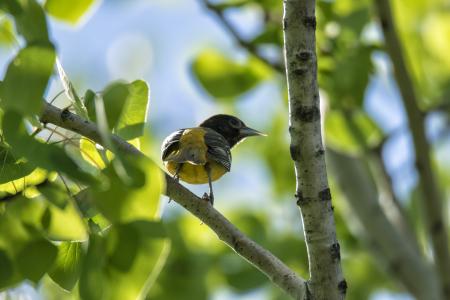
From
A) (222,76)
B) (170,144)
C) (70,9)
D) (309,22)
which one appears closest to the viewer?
(309,22)

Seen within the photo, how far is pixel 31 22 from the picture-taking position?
7.34 ft

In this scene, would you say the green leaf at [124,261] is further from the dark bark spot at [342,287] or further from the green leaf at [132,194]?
the dark bark spot at [342,287]

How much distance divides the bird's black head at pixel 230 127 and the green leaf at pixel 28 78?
17.4 feet

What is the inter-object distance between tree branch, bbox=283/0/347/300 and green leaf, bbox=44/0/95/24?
3.04 feet

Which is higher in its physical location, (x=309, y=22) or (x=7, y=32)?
(x=309, y=22)

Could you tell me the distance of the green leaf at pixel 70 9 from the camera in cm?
348

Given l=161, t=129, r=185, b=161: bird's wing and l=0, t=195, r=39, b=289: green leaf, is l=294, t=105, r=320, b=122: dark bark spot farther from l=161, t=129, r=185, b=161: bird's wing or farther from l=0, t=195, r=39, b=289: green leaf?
l=161, t=129, r=185, b=161: bird's wing

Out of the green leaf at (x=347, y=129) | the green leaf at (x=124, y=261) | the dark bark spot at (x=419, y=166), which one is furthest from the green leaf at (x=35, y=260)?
the dark bark spot at (x=419, y=166)

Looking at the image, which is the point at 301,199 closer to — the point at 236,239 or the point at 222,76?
the point at 236,239

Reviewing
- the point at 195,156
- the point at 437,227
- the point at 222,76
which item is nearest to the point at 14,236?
the point at 195,156

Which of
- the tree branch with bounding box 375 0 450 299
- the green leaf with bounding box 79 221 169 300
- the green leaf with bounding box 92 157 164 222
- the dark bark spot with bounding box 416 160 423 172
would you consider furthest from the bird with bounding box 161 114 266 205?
the green leaf with bounding box 92 157 164 222

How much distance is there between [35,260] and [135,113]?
0.69m

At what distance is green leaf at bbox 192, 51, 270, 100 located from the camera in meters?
6.16

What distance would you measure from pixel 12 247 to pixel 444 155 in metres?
7.93
